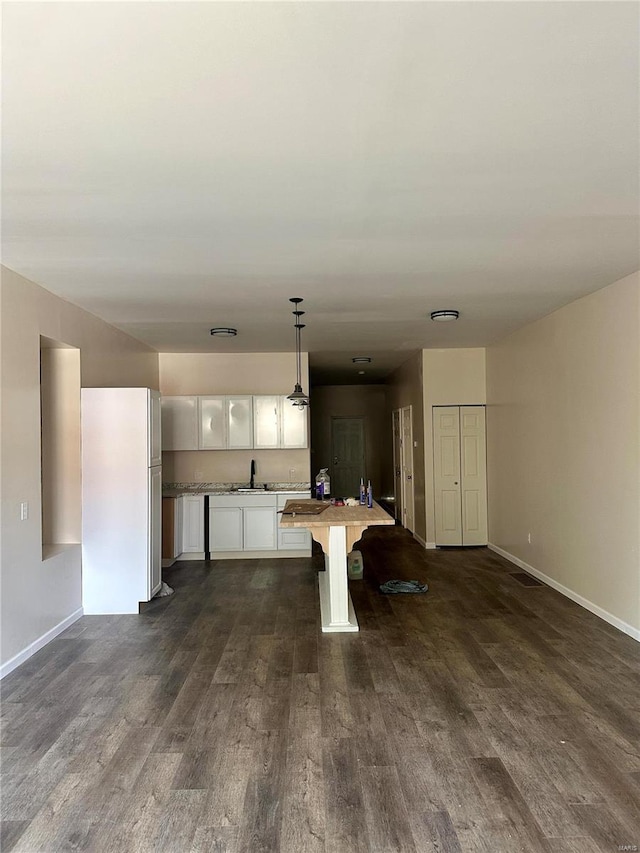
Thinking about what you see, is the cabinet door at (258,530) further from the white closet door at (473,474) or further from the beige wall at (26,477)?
the white closet door at (473,474)

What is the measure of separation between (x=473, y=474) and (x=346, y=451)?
4.64m

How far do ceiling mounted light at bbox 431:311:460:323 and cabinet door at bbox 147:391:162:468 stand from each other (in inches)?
112

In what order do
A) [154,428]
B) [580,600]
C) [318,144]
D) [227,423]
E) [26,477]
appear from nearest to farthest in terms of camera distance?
1. [318,144]
2. [26,477]
3. [580,600]
4. [154,428]
5. [227,423]

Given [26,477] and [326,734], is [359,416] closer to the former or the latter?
[26,477]

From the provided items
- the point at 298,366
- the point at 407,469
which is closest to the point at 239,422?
the point at 298,366

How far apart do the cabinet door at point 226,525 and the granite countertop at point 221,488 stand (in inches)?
9.0

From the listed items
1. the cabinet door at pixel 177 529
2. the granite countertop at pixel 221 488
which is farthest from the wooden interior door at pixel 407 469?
the cabinet door at pixel 177 529

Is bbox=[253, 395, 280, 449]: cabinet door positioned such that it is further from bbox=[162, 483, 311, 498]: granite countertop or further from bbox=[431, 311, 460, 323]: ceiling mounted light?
bbox=[431, 311, 460, 323]: ceiling mounted light

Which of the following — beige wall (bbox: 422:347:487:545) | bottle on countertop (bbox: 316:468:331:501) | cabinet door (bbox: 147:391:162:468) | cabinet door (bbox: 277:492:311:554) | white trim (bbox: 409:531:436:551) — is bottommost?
white trim (bbox: 409:531:436:551)

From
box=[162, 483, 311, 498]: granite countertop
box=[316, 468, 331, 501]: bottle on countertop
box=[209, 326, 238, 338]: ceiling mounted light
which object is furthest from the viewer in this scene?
box=[162, 483, 311, 498]: granite countertop

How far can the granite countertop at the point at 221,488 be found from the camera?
7.29 metres

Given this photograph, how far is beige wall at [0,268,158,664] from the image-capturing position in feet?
12.5

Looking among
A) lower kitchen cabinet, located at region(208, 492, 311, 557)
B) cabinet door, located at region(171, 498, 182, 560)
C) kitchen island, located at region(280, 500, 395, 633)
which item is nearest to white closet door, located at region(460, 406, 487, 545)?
lower kitchen cabinet, located at region(208, 492, 311, 557)

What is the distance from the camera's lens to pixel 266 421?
7.55 m
